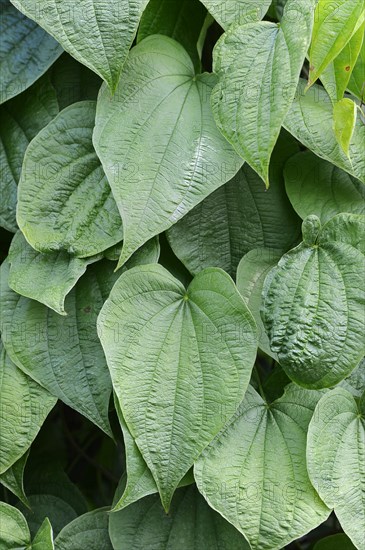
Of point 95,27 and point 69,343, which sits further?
point 69,343

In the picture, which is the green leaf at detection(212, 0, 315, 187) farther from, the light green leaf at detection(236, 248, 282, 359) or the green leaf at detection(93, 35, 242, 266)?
the light green leaf at detection(236, 248, 282, 359)

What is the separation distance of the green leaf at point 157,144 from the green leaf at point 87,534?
13.3 inches

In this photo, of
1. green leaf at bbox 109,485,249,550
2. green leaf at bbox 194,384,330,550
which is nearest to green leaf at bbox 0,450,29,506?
green leaf at bbox 109,485,249,550

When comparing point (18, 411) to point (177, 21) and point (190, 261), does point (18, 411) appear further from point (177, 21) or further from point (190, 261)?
point (177, 21)

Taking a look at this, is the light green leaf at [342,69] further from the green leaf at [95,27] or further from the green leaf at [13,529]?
the green leaf at [13,529]

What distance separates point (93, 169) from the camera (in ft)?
2.60

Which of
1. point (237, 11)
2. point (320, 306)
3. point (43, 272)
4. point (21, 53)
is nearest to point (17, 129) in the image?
point (21, 53)

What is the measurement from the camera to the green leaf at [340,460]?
2.30 feet

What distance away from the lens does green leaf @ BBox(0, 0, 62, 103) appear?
32.9 inches

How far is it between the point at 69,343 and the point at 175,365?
0.45 ft

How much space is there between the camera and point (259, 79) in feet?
2.22

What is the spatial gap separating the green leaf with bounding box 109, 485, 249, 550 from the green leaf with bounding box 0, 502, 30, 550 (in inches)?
3.7

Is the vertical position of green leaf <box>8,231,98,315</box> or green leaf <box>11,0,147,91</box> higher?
green leaf <box>11,0,147,91</box>

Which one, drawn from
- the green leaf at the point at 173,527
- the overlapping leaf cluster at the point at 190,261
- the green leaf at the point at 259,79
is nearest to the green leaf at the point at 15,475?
the overlapping leaf cluster at the point at 190,261
